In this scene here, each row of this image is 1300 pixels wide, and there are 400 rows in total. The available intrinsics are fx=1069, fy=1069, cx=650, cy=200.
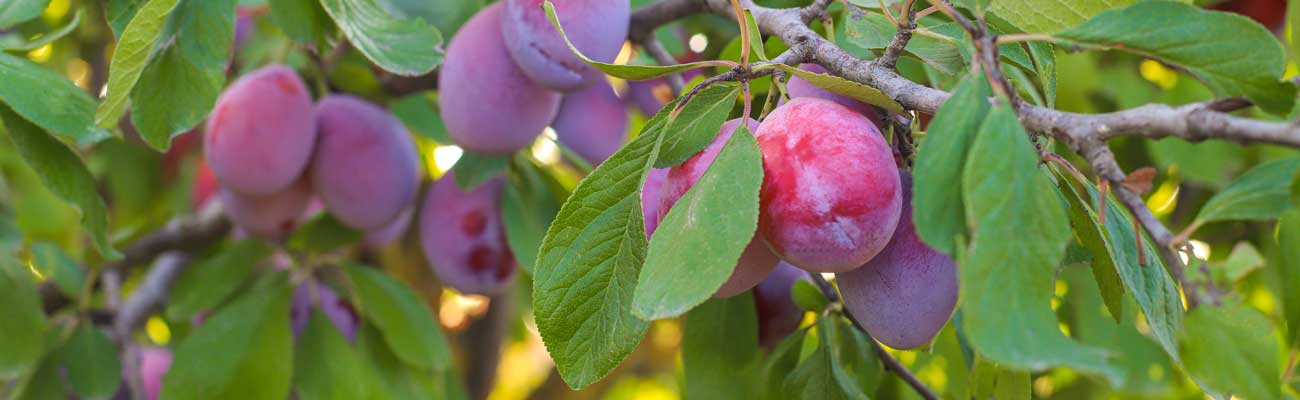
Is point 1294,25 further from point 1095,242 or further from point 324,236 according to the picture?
point 324,236

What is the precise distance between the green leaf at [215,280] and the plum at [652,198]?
24.0 inches

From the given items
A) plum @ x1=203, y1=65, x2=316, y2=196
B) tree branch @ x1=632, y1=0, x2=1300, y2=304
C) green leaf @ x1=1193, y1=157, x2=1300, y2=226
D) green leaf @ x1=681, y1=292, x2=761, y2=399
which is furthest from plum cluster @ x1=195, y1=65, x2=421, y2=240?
green leaf @ x1=1193, y1=157, x2=1300, y2=226

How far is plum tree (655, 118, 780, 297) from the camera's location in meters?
0.50

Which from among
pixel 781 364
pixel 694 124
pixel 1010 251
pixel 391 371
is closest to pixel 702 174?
pixel 694 124

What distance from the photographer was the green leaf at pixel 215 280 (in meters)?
1.03

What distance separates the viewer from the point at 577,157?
1.00 m

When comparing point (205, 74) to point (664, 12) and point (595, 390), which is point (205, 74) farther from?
point (595, 390)

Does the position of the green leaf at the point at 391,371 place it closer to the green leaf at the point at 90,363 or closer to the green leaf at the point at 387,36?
the green leaf at the point at 90,363

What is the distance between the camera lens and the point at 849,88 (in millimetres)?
482

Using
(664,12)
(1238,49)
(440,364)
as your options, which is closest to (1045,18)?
(1238,49)

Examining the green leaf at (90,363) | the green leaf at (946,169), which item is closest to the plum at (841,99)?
the green leaf at (946,169)

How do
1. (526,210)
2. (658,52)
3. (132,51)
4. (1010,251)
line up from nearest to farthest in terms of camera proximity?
(1010,251) < (132,51) < (658,52) < (526,210)

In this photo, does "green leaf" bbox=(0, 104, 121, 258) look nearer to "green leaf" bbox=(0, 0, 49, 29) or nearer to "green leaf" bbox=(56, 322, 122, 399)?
Answer: "green leaf" bbox=(0, 0, 49, 29)

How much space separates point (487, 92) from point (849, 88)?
0.37 meters
